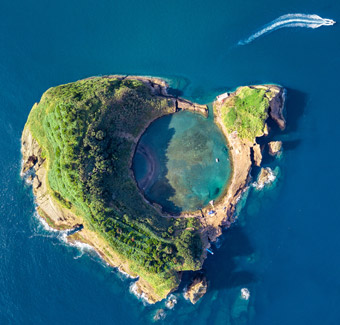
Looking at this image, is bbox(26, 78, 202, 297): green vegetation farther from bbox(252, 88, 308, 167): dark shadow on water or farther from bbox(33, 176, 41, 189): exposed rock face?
bbox(252, 88, 308, 167): dark shadow on water

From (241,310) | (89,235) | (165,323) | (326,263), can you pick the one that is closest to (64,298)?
(89,235)

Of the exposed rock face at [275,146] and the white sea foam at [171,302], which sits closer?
the white sea foam at [171,302]

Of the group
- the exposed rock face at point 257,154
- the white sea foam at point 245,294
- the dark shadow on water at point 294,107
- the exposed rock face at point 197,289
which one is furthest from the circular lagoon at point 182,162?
the white sea foam at point 245,294

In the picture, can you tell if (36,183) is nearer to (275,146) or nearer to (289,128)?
(275,146)

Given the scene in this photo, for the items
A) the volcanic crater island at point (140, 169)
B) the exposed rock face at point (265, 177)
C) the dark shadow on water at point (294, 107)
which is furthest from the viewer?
the dark shadow on water at point (294, 107)

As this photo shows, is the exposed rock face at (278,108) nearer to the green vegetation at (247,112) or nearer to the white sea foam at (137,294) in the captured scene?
the green vegetation at (247,112)

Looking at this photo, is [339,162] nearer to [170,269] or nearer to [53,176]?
[170,269]
